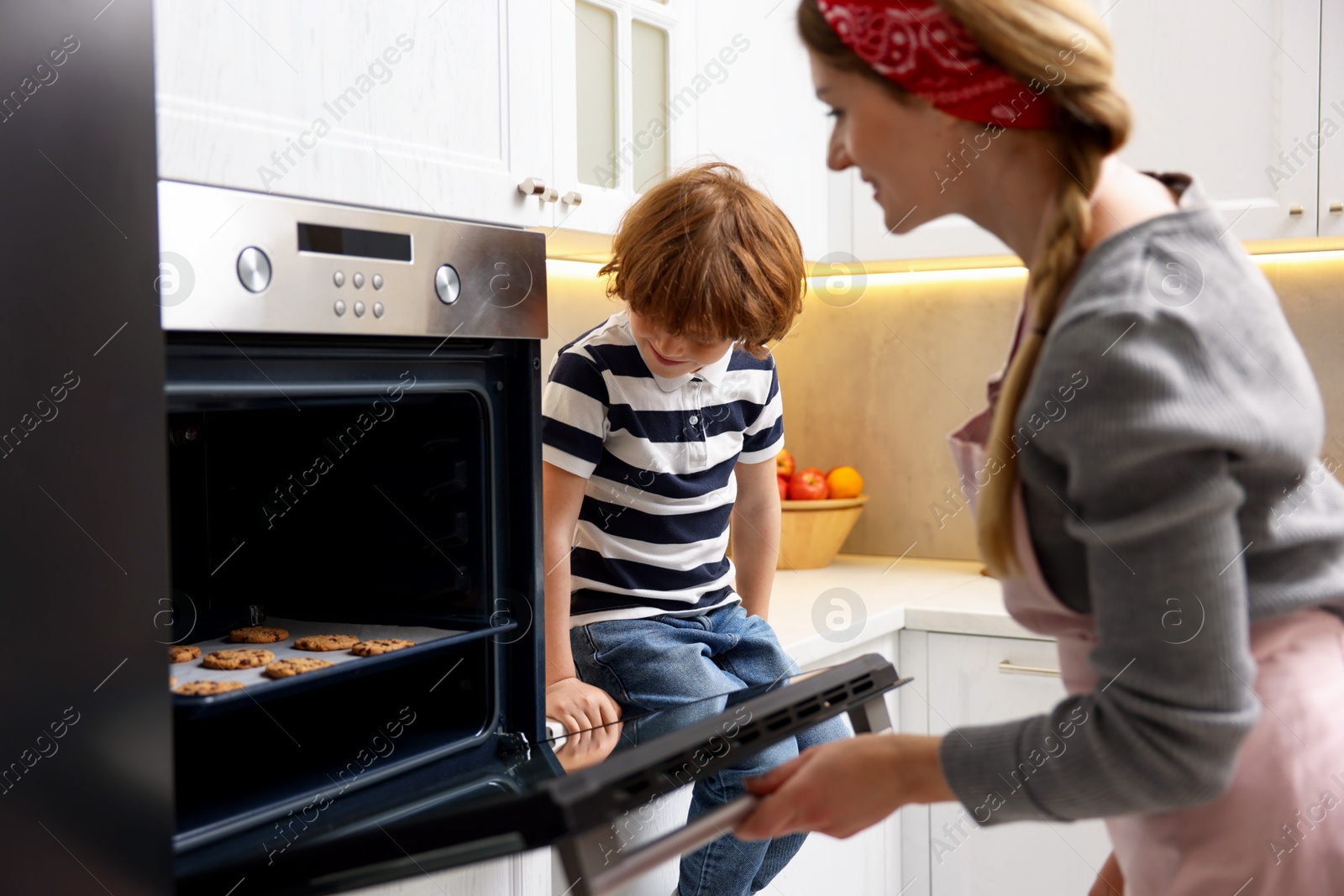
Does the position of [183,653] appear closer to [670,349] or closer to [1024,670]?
[670,349]

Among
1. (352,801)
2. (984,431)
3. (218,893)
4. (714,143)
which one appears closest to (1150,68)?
(714,143)

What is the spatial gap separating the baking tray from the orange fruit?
4.41 ft

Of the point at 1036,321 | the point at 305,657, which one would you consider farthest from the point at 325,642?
the point at 1036,321

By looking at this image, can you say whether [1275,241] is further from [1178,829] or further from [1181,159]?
[1178,829]

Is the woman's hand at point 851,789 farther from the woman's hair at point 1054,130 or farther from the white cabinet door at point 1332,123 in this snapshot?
the white cabinet door at point 1332,123

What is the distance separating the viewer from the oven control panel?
78 centimetres

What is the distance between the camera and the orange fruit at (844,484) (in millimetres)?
2281

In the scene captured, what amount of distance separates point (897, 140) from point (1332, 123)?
4.51 feet

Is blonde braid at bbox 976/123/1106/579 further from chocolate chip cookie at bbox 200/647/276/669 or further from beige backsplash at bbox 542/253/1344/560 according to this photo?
beige backsplash at bbox 542/253/1344/560

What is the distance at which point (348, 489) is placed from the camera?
43.6 inches

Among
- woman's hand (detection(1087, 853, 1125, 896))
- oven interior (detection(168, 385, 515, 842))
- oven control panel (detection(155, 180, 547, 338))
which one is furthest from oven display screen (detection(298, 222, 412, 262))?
woman's hand (detection(1087, 853, 1125, 896))

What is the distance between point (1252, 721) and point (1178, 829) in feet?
0.47

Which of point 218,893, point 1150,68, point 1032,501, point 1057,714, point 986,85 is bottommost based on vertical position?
point 218,893

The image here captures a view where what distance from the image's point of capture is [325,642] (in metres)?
0.99
